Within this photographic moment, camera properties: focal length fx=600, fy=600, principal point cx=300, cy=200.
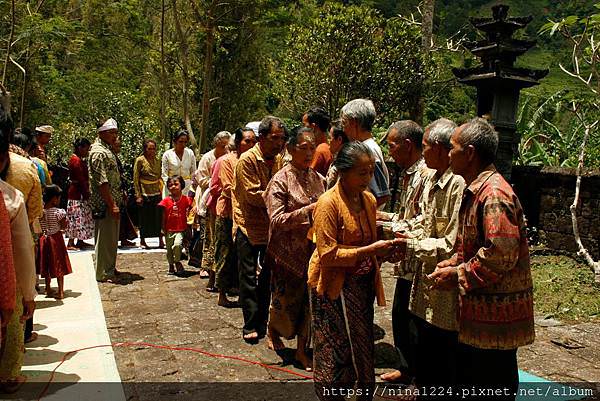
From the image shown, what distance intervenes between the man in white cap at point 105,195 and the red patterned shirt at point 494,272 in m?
4.67

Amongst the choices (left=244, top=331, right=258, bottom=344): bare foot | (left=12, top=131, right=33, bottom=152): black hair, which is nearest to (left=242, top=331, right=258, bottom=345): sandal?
(left=244, top=331, right=258, bottom=344): bare foot

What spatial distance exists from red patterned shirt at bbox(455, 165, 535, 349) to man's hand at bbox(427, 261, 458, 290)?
0.05 metres

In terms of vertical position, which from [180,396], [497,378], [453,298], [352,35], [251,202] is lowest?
[180,396]

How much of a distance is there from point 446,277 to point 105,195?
465cm

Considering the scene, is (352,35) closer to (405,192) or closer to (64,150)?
(64,150)

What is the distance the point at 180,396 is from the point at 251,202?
5.44 ft

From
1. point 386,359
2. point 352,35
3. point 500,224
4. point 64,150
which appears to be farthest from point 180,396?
point 64,150

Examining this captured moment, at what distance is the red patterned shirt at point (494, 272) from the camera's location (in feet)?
8.81

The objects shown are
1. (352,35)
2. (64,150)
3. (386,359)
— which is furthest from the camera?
(64,150)

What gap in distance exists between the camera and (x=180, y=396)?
3887 mm

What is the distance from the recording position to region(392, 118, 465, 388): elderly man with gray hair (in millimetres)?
3238

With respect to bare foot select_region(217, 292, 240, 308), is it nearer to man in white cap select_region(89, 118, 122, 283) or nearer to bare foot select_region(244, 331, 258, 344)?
bare foot select_region(244, 331, 258, 344)

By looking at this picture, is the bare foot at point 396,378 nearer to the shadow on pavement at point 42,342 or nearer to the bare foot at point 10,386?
the bare foot at point 10,386

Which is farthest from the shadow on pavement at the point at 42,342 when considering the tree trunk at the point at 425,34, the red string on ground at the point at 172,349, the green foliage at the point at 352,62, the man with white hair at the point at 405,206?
the tree trunk at the point at 425,34
